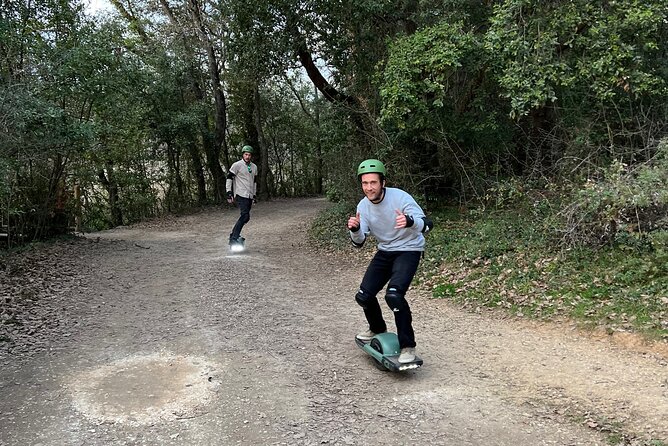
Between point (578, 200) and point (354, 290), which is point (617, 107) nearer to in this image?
point (578, 200)

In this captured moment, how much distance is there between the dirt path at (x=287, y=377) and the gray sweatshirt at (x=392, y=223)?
1183 millimetres

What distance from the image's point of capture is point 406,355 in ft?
14.3

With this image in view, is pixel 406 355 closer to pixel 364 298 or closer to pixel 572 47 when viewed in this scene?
pixel 364 298

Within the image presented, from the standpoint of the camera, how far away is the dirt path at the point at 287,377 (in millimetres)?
3605

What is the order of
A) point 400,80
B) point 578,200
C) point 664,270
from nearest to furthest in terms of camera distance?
1. point 664,270
2. point 578,200
3. point 400,80

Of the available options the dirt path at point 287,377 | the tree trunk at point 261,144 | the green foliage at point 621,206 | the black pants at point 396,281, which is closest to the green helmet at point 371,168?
the black pants at point 396,281

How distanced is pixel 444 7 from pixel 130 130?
12.3 meters

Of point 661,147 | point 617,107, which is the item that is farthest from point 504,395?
point 617,107

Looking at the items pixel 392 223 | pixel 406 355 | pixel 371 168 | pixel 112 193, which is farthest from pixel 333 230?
pixel 112 193

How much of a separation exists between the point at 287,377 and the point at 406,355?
3.62 ft

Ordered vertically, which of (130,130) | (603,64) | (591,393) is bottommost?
(591,393)

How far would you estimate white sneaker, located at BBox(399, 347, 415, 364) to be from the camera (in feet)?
14.2

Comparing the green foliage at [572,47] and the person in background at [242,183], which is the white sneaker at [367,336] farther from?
the person in background at [242,183]

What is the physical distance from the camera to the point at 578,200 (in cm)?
704
